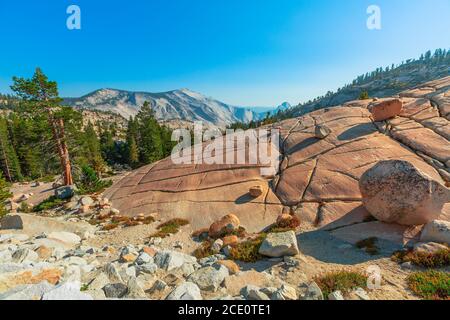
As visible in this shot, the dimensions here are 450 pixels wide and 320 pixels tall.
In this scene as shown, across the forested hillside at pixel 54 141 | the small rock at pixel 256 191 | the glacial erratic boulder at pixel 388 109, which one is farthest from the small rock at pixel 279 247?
the forested hillside at pixel 54 141

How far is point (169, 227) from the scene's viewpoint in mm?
16516

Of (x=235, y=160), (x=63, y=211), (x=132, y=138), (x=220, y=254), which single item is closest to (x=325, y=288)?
(x=220, y=254)

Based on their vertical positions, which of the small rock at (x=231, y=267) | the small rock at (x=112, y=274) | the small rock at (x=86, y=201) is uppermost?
the small rock at (x=112, y=274)

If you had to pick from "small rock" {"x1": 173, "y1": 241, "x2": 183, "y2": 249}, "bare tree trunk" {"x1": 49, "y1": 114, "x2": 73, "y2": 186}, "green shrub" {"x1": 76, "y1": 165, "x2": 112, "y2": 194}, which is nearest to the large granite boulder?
"small rock" {"x1": 173, "y1": 241, "x2": 183, "y2": 249}

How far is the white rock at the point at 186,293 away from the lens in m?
6.43

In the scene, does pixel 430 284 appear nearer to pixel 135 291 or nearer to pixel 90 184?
pixel 135 291

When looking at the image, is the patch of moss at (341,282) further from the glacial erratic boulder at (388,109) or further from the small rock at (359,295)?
the glacial erratic boulder at (388,109)

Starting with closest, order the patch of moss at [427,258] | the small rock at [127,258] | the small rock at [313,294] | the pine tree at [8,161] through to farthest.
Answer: the small rock at [313,294], the patch of moss at [427,258], the small rock at [127,258], the pine tree at [8,161]

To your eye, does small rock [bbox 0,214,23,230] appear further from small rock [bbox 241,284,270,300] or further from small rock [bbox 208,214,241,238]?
small rock [bbox 241,284,270,300]

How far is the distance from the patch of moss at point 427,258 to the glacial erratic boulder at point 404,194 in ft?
9.65

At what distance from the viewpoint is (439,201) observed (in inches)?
439

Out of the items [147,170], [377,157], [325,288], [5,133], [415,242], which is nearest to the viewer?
[325,288]
